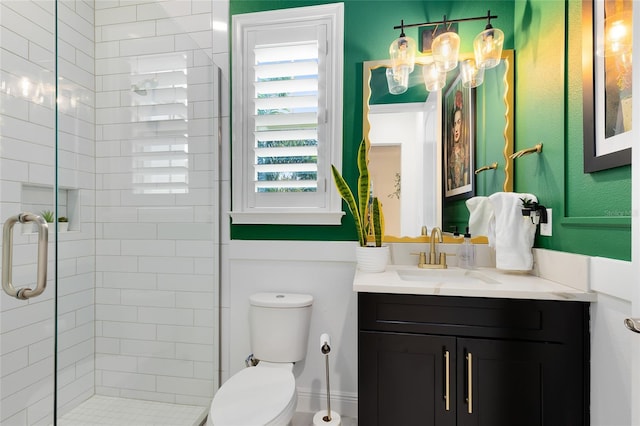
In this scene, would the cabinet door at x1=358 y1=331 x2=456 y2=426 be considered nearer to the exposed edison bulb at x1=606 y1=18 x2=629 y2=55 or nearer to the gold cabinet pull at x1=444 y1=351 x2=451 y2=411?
the gold cabinet pull at x1=444 y1=351 x2=451 y2=411

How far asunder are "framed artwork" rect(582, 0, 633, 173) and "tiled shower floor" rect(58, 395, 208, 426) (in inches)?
86.0

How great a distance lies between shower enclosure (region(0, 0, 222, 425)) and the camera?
52.1 inches

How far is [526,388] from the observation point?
1.18 metres

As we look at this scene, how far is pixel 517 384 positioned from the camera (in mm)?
1186

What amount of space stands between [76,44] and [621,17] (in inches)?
81.5

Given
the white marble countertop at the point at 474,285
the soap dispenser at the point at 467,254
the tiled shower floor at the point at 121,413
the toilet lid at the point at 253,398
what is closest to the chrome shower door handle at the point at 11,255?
the tiled shower floor at the point at 121,413

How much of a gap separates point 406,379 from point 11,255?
1574 mm

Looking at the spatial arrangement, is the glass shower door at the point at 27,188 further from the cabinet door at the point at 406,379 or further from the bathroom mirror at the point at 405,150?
the bathroom mirror at the point at 405,150

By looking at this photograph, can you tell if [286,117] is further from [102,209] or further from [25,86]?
[25,86]

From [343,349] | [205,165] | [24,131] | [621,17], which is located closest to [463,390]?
[343,349]

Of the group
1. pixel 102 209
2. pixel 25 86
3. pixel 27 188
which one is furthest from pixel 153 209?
pixel 25 86

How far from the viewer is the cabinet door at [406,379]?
4.06ft

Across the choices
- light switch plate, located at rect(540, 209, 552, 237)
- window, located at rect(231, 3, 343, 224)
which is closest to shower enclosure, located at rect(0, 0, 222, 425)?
window, located at rect(231, 3, 343, 224)

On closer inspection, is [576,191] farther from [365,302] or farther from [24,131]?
[24,131]
